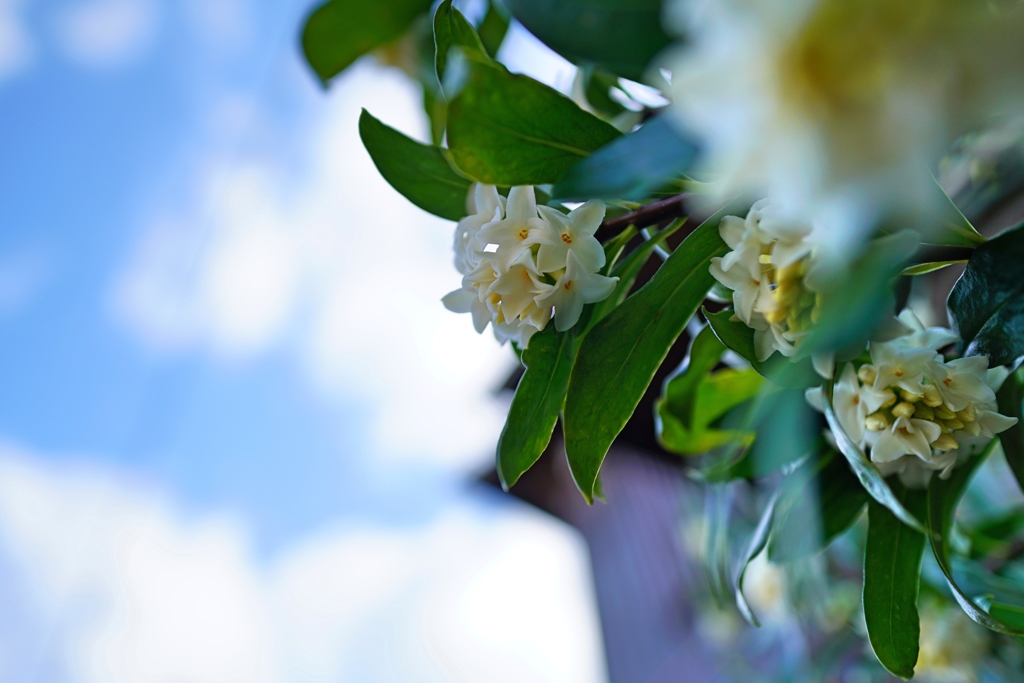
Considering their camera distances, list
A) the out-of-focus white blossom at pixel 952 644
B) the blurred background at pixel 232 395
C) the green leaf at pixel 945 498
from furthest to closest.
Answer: the blurred background at pixel 232 395 < the out-of-focus white blossom at pixel 952 644 < the green leaf at pixel 945 498

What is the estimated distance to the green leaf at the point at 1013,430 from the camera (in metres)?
0.32

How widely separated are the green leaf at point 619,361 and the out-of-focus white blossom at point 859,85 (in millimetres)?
140

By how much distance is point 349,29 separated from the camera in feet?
1.34

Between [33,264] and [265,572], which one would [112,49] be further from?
[265,572]

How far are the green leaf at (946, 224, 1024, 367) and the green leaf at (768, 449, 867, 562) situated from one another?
0.40 ft

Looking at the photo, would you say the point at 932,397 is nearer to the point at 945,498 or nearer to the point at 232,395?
the point at 945,498

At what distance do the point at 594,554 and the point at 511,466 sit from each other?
174cm

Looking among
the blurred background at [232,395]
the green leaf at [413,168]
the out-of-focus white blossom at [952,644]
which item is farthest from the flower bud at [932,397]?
the blurred background at [232,395]

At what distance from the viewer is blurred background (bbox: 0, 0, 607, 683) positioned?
4.59ft

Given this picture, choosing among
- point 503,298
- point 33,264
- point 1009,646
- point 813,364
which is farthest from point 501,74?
point 33,264

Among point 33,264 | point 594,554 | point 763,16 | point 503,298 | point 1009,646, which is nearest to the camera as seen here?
point 763,16

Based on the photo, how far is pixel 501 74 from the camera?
0.72 ft

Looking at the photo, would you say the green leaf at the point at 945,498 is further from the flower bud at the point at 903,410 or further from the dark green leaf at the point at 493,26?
the dark green leaf at the point at 493,26

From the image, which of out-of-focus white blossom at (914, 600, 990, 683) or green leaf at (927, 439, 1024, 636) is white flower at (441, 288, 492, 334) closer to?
green leaf at (927, 439, 1024, 636)
